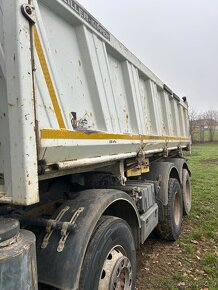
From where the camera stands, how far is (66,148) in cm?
→ 218

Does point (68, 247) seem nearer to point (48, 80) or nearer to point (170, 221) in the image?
point (48, 80)

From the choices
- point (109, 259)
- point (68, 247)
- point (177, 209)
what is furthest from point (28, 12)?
A: point (177, 209)

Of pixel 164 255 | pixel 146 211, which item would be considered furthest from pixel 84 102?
pixel 164 255

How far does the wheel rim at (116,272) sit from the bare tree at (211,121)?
4476 cm

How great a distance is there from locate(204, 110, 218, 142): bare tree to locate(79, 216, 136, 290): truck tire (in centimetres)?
4473

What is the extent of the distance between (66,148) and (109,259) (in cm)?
103

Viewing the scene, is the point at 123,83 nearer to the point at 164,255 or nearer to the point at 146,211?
the point at 146,211

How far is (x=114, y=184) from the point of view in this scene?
3738 millimetres

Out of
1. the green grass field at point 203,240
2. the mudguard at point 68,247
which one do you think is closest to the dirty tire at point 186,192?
the green grass field at point 203,240

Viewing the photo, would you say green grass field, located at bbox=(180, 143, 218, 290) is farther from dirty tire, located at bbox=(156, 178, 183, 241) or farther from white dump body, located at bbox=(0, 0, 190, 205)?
white dump body, located at bbox=(0, 0, 190, 205)

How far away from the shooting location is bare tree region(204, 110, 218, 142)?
4631 cm

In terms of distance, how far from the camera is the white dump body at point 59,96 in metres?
1.77

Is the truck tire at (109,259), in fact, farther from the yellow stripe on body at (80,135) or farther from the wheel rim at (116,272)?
the yellow stripe on body at (80,135)

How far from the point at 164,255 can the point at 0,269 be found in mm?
3568
